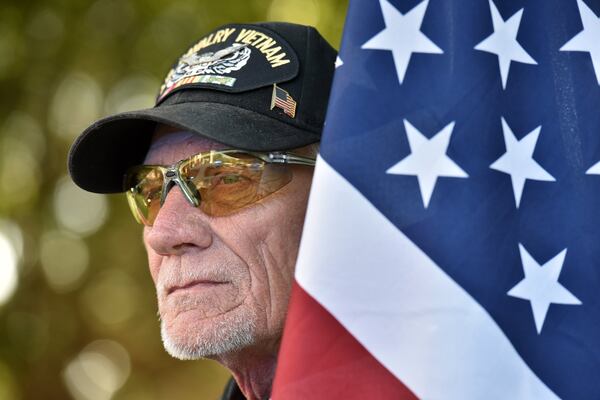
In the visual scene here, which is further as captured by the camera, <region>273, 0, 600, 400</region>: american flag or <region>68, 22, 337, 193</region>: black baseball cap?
<region>68, 22, 337, 193</region>: black baseball cap

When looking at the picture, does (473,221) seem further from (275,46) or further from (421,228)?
(275,46)

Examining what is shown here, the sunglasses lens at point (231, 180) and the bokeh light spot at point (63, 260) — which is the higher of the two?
the sunglasses lens at point (231, 180)

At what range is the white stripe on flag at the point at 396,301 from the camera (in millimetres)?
1499

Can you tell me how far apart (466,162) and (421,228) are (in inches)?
5.7

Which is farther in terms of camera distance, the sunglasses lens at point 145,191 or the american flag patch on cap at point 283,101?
the sunglasses lens at point 145,191

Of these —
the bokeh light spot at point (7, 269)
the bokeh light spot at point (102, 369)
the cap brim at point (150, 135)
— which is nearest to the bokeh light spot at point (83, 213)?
the bokeh light spot at point (7, 269)

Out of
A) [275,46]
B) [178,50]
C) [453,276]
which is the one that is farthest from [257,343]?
[178,50]

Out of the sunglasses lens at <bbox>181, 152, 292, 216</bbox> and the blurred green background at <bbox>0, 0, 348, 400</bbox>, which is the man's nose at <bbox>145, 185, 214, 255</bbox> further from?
the blurred green background at <bbox>0, 0, 348, 400</bbox>

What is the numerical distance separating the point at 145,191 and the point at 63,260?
5314 mm

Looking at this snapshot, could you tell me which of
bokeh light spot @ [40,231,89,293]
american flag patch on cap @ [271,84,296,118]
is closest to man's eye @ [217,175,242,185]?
american flag patch on cap @ [271,84,296,118]

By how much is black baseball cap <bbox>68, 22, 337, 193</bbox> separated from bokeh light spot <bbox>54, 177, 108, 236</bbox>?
500 centimetres

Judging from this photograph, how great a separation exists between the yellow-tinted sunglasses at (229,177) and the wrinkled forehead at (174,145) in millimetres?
41

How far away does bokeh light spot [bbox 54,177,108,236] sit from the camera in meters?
7.60

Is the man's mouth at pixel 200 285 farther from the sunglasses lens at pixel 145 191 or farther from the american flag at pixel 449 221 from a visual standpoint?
the american flag at pixel 449 221
